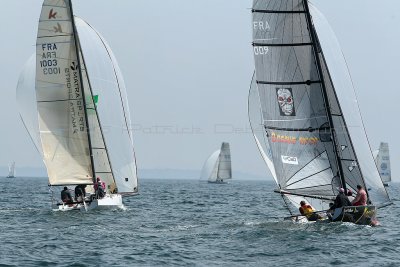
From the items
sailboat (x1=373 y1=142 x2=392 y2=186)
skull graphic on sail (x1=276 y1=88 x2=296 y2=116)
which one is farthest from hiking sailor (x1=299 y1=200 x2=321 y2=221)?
sailboat (x1=373 y1=142 x2=392 y2=186)

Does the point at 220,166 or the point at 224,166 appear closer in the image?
the point at 220,166

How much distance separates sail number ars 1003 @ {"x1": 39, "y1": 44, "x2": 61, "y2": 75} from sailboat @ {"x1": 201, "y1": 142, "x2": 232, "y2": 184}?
259ft

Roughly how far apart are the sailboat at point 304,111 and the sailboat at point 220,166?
84.2 meters

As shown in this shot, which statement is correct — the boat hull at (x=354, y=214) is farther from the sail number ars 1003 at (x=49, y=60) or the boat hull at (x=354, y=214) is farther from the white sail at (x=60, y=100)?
the sail number ars 1003 at (x=49, y=60)

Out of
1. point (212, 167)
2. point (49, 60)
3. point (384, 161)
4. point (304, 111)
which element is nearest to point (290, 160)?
point (304, 111)

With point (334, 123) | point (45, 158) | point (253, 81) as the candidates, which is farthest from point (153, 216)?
point (334, 123)

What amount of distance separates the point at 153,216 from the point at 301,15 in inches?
435

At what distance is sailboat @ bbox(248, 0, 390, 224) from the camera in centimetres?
2603

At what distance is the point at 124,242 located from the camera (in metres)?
21.8

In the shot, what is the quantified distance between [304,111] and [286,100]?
2.38ft

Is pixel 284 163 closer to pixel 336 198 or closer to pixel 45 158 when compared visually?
pixel 336 198

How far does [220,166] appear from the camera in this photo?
116188 mm

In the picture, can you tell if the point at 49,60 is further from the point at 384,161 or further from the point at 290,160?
the point at 384,161

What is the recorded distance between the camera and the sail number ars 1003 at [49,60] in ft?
107
